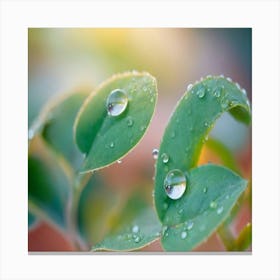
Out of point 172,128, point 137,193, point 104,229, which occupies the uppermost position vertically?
point 172,128

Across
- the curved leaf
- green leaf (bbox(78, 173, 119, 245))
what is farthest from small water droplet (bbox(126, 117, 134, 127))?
green leaf (bbox(78, 173, 119, 245))

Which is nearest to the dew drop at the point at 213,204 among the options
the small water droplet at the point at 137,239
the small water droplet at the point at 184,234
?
the small water droplet at the point at 184,234

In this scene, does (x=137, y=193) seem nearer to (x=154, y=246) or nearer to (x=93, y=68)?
(x=154, y=246)

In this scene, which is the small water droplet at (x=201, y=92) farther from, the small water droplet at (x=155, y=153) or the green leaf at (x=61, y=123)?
the green leaf at (x=61, y=123)

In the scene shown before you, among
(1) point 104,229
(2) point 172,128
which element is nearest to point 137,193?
(1) point 104,229

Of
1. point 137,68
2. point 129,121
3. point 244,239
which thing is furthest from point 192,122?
point 244,239
